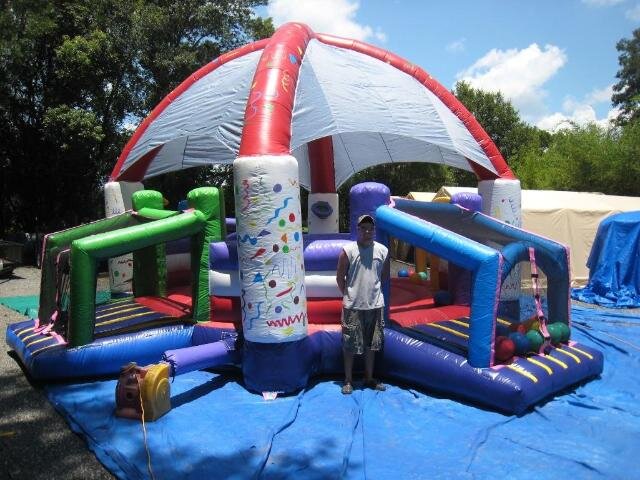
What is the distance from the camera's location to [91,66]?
14625mm

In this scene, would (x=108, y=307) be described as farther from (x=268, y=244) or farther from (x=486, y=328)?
(x=486, y=328)

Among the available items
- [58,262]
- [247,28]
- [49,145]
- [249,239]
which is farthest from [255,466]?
[49,145]

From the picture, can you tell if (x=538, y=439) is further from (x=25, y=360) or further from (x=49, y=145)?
(x=49, y=145)

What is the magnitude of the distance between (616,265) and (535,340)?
22.4 feet

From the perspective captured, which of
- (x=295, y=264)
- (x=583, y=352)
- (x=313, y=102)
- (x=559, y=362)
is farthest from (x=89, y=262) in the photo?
(x=583, y=352)

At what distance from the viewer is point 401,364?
486 centimetres

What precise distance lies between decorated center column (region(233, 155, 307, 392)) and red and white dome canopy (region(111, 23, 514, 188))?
54 cm

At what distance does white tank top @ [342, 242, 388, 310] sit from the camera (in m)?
4.53

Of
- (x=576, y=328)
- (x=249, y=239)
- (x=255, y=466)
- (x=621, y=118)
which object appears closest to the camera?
(x=255, y=466)

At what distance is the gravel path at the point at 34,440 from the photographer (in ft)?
11.2

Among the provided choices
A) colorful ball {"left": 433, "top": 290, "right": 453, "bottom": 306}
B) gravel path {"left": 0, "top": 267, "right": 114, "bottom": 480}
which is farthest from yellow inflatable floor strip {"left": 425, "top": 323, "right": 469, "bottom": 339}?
gravel path {"left": 0, "top": 267, "right": 114, "bottom": 480}

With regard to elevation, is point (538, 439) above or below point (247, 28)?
below

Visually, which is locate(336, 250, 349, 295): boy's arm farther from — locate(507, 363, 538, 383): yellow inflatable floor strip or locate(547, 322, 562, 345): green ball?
locate(547, 322, 562, 345): green ball

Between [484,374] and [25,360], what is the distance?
4.15 meters
